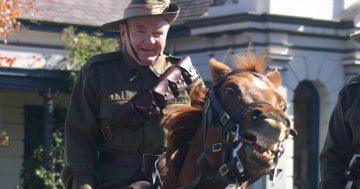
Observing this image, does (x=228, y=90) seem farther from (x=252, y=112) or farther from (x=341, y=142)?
(x=341, y=142)

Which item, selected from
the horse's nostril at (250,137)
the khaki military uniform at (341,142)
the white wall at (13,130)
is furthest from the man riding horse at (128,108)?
the white wall at (13,130)

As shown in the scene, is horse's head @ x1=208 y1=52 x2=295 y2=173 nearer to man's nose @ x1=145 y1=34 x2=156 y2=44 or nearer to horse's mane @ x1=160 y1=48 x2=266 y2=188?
horse's mane @ x1=160 y1=48 x2=266 y2=188

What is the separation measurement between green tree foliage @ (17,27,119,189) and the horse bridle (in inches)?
429

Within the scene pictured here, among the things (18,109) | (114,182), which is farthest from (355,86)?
(18,109)

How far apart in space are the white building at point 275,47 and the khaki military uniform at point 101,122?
10.0 metres

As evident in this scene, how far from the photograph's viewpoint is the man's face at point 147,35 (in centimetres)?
624

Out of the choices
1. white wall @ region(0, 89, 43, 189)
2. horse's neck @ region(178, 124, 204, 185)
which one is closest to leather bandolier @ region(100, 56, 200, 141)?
horse's neck @ region(178, 124, 204, 185)

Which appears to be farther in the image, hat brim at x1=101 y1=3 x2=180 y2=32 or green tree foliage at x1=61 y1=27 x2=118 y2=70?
green tree foliage at x1=61 y1=27 x2=118 y2=70

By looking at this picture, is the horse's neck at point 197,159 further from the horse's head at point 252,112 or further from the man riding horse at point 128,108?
the man riding horse at point 128,108

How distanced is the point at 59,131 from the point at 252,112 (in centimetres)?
A: 1218

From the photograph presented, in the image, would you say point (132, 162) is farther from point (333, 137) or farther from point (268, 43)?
point (268, 43)

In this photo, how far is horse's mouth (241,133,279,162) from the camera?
4984mm

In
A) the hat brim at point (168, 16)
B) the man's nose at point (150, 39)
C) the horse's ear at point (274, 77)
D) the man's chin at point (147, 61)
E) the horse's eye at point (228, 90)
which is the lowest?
the horse's eye at point (228, 90)

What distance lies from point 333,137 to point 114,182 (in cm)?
136
